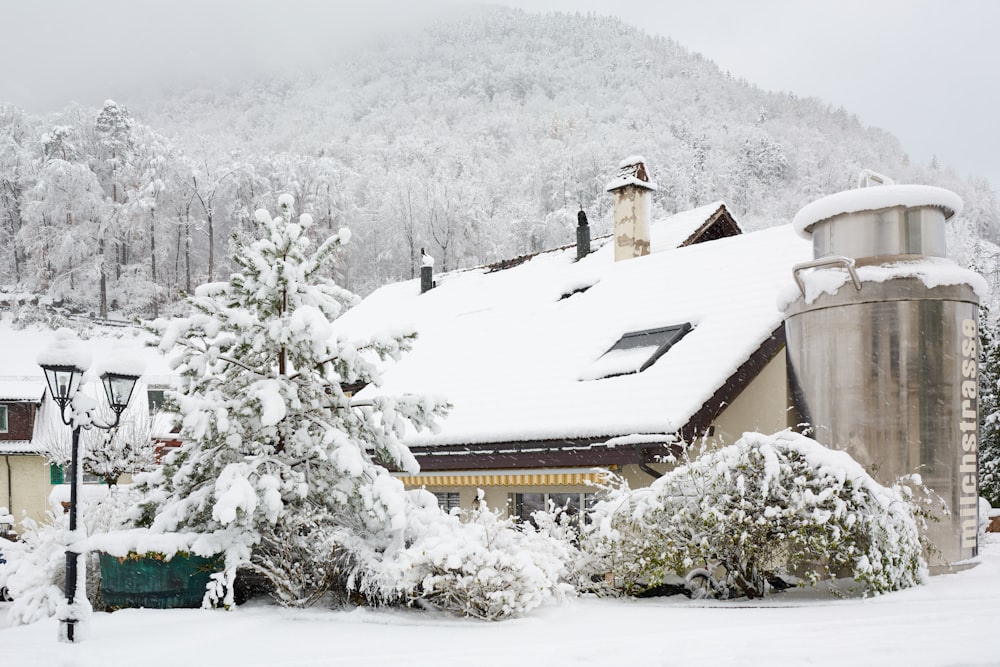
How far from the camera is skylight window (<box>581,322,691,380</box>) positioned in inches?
539

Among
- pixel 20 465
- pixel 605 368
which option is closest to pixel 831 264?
pixel 605 368

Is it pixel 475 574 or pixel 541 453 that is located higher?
pixel 541 453

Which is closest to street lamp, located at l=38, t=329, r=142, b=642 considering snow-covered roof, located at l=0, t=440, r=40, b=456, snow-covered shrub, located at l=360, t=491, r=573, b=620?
snow-covered shrub, located at l=360, t=491, r=573, b=620

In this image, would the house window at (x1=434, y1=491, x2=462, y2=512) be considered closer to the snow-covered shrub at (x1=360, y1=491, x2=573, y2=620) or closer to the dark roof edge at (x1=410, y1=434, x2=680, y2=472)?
the dark roof edge at (x1=410, y1=434, x2=680, y2=472)

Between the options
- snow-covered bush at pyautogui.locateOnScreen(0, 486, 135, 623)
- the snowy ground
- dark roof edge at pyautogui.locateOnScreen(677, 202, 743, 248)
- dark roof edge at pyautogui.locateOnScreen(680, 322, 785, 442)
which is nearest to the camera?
the snowy ground

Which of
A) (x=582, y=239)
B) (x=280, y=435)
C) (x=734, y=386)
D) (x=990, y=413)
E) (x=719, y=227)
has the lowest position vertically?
(x=280, y=435)

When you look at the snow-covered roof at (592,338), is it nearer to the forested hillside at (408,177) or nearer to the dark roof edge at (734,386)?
the dark roof edge at (734,386)

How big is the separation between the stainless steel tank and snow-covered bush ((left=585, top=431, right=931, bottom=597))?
2.82ft

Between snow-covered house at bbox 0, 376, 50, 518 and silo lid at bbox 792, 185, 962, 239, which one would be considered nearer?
silo lid at bbox 792, 185, 962, 239

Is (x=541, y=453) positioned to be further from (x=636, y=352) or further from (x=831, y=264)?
(x=831, y=264)

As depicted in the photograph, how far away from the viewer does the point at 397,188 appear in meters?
64.6

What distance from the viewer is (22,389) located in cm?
3291

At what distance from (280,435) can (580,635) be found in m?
4.64

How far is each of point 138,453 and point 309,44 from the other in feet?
545
